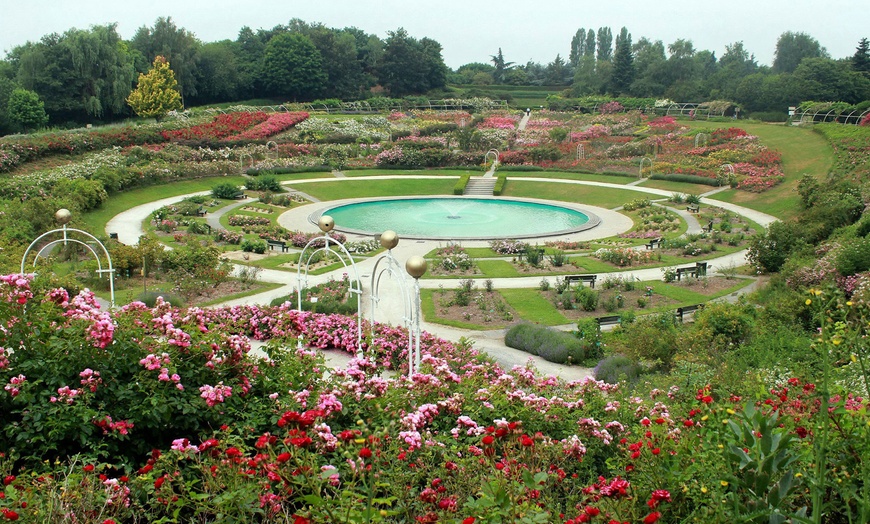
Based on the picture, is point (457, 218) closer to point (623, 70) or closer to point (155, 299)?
point (155, 299)

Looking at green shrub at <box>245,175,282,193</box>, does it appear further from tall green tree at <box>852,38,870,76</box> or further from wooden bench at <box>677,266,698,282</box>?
tall green tree at <box>852,38,870,76</box>

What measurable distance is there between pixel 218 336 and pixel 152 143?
36.8 meters

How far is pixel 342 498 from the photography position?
14.1ft

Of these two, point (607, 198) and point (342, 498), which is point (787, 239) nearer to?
point (607, 198)

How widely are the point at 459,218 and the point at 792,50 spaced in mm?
85497

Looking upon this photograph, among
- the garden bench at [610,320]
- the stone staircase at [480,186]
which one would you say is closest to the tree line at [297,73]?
the stone staircase at [480,186]

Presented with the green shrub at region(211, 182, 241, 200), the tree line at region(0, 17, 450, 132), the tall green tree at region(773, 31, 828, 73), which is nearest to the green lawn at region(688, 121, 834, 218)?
the green shrub at region(211, 182, 241, 200)

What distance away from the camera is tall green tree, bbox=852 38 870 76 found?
56.3 m

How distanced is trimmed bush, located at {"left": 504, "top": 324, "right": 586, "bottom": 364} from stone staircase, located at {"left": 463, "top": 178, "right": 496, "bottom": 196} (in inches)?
872

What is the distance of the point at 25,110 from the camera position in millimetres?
48562

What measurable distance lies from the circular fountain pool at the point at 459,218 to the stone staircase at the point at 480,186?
3.62 ft

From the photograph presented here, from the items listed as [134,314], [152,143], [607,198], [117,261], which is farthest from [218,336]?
[152,143]

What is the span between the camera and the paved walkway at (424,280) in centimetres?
1416

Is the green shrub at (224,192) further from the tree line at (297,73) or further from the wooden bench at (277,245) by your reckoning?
the tree line at (297,73)
